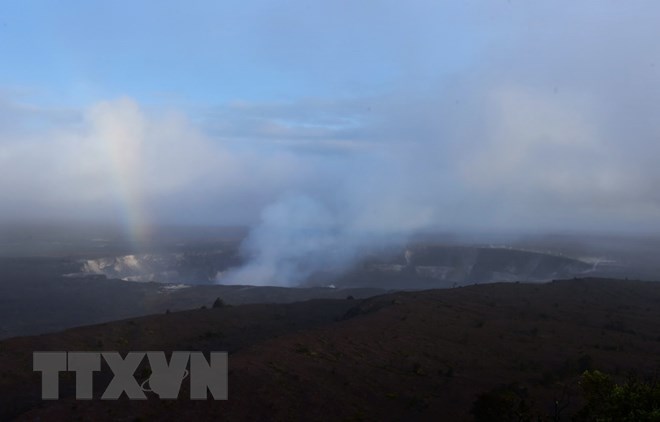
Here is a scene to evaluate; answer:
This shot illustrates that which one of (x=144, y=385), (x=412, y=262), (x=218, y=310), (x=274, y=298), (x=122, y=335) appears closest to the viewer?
(x=144, y=385)

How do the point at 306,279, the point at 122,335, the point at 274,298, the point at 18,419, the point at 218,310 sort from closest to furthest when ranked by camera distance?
the point at 18,419
the point at 122,335
the point at 218,310
the point at 274,298
the point at 306,279

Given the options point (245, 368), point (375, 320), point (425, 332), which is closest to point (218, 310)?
point (375, 320)

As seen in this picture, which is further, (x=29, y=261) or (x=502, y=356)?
(x=29, y=261)

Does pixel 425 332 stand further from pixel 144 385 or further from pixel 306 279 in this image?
pixel 306 279

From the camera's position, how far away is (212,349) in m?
23.8

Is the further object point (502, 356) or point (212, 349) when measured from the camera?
point (212, 349)

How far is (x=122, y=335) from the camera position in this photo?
2602 cm

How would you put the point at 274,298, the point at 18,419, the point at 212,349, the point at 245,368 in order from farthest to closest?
the point at 274,298 → the point at 212,349 → the point at 245,368 → the point at 18,419

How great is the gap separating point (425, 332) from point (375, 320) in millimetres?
2787

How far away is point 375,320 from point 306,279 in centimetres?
5117

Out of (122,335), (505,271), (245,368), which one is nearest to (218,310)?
(122,335)

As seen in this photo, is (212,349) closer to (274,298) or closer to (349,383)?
(349,383)

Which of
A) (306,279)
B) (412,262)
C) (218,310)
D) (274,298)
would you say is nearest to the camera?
(218,310)

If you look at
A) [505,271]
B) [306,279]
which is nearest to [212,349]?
[306,279]
